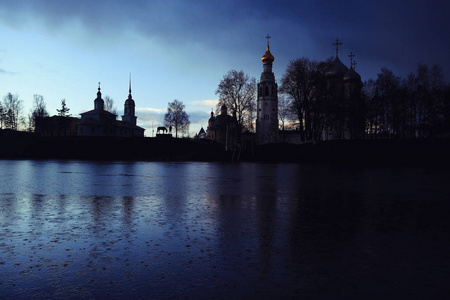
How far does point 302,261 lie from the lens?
19.4 feet

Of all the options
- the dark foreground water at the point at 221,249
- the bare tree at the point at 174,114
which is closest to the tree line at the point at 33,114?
the bare tree at the point at 174,114

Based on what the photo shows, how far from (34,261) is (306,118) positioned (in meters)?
51.5

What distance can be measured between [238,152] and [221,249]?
161ft

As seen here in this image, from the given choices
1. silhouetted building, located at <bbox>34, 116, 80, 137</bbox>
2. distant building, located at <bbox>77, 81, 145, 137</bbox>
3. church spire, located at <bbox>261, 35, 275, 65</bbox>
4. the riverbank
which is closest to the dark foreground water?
the riverbank

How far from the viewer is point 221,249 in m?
6.60

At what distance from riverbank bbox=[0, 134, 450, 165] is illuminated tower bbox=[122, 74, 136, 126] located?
43688mm

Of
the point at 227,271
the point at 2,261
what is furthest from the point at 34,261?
the point at 227,271

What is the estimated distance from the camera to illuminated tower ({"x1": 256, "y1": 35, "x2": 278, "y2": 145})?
271 ft

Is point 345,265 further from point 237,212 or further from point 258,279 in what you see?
point 237,212

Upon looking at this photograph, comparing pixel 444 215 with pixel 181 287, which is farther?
pixel 444 215

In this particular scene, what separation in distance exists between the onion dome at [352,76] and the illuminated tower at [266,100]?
62.1ft

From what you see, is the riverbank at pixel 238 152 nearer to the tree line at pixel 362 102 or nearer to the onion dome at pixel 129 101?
the tree line at pixel 362 102

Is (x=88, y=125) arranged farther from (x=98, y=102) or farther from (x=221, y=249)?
(x=221, y=249)

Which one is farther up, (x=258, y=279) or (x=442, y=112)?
(x=442, y=112)
